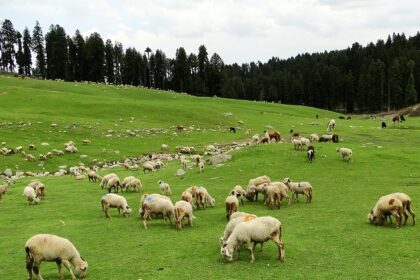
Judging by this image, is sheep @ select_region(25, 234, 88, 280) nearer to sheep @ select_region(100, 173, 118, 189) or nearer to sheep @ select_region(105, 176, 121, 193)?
sheep @ select_region(105, 176, 121, 193)

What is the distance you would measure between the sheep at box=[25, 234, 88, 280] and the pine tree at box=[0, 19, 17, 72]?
154m

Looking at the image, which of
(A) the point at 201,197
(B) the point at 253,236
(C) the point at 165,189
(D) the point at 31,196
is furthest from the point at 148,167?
(B) the point at 253,236

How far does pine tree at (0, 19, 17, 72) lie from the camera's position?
149750 mm

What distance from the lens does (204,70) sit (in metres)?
147

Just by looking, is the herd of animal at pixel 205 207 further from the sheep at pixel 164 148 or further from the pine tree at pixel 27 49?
the pine tree at pixel 27 49

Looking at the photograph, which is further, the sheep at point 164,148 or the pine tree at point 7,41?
the pine tree at point 7,41

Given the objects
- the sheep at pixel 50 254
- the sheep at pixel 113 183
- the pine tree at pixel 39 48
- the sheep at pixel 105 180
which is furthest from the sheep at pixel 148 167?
the pine tree at pixel 39 48

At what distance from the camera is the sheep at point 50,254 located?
1445 centimetres

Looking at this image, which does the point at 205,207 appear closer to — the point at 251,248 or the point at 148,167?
the point at 251,248

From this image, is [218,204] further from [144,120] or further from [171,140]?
[144,120]

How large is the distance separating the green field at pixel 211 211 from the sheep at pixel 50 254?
0.67m

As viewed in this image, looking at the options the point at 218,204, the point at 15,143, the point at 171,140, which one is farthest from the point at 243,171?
the point at 15,143

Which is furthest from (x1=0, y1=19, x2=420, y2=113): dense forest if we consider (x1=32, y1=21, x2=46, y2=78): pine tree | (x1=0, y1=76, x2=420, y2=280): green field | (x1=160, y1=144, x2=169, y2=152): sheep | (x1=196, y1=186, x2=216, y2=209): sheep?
(x1=196, y1=186, x2=216, y2=209): sheep

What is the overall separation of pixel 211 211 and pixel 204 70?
412ft
